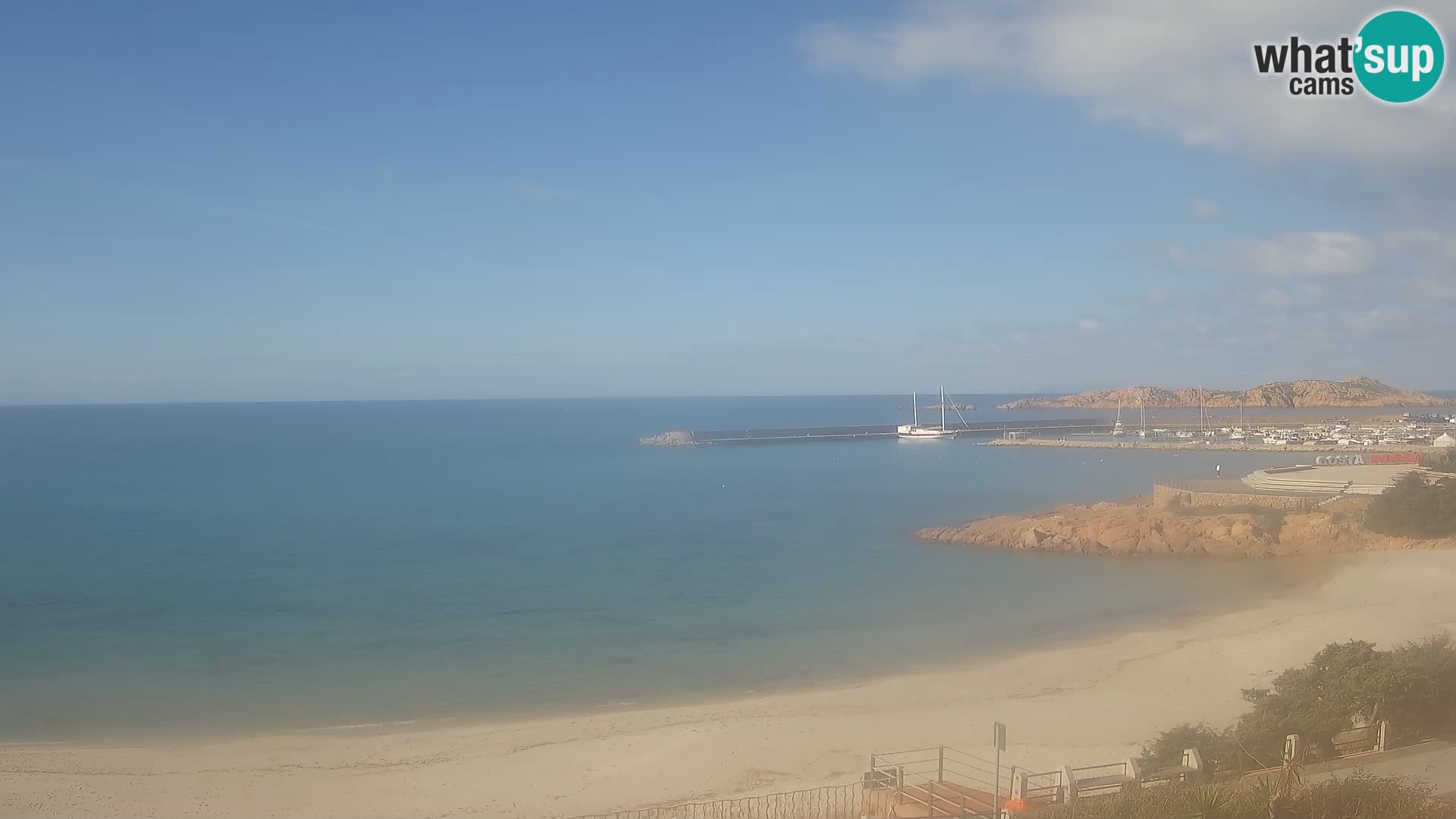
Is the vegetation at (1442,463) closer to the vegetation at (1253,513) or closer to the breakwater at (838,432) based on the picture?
the vegetation at (1253,513)

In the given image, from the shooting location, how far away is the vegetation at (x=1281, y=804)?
629cm

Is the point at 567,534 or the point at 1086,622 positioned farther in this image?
the point at 567,534

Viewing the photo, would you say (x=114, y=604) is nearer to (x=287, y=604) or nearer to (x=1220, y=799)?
(x=287, y=604)

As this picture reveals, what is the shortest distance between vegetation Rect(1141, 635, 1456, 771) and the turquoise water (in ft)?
25.3

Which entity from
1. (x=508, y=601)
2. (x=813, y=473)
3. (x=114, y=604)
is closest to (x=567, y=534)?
(x=508, y=601)

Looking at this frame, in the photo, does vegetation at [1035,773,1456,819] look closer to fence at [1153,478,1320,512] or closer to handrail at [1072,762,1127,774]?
handrail at [1072,762,1127,774]

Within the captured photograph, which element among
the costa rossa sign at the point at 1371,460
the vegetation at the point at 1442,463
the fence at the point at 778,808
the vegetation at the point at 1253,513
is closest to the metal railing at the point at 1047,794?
the fence at the point at 778,808

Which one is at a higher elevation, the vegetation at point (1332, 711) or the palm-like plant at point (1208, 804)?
the palm-like plant at point (1208, 804)

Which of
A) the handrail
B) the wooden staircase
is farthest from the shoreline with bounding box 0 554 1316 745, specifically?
the wooden staircase

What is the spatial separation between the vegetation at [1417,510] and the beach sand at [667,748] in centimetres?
943

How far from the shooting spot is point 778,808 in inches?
414

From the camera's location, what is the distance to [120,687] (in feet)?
55.6

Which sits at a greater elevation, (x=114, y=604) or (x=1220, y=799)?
(x=1220, y=799)

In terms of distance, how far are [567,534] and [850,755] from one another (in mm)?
23551
